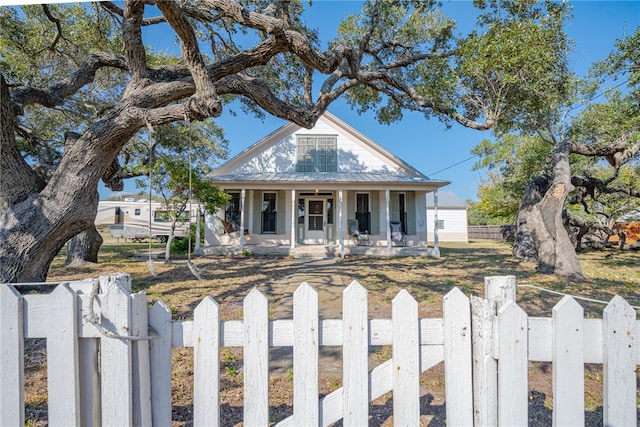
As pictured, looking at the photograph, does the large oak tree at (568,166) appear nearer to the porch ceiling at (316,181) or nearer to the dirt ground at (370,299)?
the dirt ground at (370,299)

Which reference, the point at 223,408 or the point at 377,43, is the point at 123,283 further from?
the point at 377,43

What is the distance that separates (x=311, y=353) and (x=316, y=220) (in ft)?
40.9

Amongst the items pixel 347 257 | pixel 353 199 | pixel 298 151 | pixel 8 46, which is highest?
pixel 8 46

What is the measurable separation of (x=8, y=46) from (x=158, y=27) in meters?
3.60

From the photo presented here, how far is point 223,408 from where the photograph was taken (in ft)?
6.79

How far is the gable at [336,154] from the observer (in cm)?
1359

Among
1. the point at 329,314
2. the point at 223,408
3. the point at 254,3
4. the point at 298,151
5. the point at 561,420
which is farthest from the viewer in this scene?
the point at 298,151

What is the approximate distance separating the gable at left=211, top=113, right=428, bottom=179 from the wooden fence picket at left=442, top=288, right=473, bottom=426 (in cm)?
1250

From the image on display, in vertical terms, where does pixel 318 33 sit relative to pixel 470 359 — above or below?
above

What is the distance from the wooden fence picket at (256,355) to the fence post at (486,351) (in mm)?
959

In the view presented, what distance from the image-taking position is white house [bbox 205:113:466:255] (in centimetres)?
1327

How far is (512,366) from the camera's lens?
1312mm

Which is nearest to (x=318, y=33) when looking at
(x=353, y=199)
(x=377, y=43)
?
(x=377, y=43)

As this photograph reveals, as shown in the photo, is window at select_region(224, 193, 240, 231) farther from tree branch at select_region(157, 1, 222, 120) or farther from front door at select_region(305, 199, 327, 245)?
tree branch at select_region(157, 1, 222, 120)
